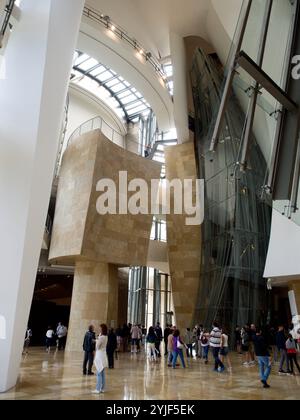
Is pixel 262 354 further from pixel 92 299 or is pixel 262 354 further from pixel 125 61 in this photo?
pixel 125 61

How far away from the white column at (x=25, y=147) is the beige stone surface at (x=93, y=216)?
10.2 m

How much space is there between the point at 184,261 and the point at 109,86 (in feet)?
64.1

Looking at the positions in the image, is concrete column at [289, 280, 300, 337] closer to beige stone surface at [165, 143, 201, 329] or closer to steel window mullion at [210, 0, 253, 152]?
beige stone surface at [165, 143, 201, 329]

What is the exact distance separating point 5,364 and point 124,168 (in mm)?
14476

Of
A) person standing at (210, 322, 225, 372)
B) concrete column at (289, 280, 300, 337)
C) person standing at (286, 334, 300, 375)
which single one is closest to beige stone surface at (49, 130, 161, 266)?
concrete column at (289, 280, 300, 337)

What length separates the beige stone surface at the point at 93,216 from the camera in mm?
18531

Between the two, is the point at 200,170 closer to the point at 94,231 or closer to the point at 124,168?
the point at 124,168

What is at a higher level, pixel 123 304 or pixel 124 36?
pixel 124 36

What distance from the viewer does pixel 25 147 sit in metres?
7.72

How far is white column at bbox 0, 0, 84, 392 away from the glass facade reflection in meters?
10.1

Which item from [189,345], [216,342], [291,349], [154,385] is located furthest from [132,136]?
[154,385]

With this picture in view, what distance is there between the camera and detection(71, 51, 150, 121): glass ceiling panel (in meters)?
32.2

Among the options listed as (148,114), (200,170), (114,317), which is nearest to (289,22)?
(114,317)
